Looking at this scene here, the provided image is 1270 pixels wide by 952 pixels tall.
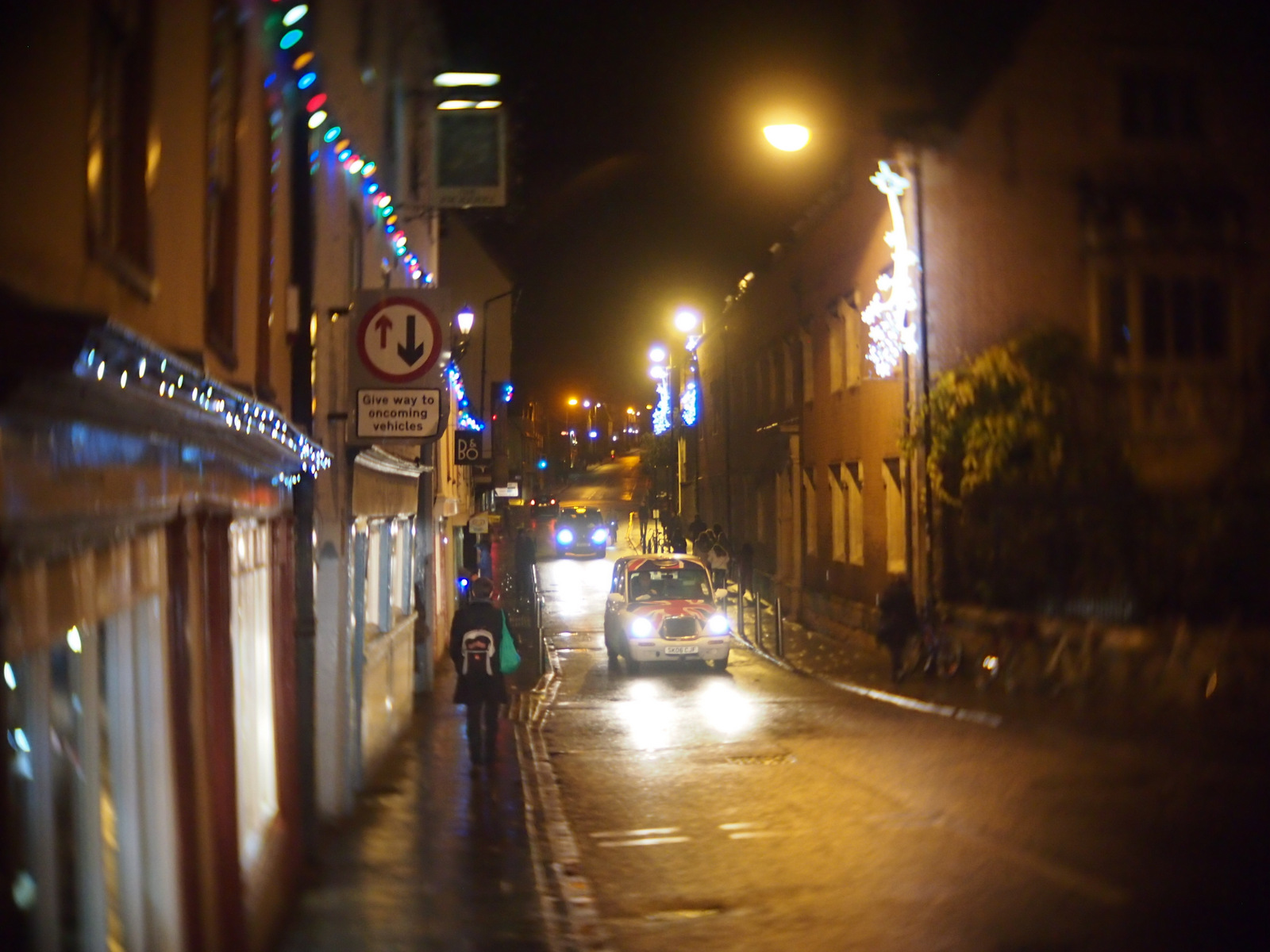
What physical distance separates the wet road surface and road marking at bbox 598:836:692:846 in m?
0.03

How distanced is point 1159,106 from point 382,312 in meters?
11.3

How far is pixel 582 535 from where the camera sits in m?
52.8

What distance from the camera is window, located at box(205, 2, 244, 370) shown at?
272 inches

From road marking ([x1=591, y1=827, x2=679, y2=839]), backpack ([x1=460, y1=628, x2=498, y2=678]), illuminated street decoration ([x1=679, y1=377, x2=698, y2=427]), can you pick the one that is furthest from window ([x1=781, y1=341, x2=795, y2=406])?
road marking ([x1=591, y1=827, x2=679, y2=839])

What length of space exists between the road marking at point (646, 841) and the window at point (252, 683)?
105 inches

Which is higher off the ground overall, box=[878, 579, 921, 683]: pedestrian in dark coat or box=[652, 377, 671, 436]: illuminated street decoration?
box=[652, 377, 671, 436]: illuminated street decoration

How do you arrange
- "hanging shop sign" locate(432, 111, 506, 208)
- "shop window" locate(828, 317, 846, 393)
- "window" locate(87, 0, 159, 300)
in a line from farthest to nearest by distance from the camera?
1. "shop window" locate(828, 317, 846, 393)
2. "hanging shop sign" locate(432, 111, 506, 208)
3. "window" locate(87, 0, 159, 300)

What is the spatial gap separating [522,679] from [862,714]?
244 inches

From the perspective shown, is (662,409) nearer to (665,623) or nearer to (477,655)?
(665,623)

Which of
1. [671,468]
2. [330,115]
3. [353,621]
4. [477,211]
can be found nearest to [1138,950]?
[353,621]

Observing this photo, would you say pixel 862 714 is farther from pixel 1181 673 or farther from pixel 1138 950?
pixel 1138 950

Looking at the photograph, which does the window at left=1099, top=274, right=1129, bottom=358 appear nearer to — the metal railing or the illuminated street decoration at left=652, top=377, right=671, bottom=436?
the metal railing

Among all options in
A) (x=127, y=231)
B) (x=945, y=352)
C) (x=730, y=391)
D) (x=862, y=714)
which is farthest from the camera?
(x=730, y=391)

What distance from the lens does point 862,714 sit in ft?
50.8
